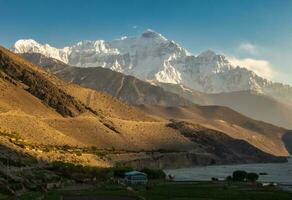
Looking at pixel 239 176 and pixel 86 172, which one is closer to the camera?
pixel 86 172

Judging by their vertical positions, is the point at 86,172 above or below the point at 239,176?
above

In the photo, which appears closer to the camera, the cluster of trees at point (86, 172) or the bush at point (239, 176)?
the cluster of trees at point (86, 172)

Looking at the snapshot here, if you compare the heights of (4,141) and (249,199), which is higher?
(4,141)

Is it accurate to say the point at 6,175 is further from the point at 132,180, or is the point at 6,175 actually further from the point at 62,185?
the point at 132,180

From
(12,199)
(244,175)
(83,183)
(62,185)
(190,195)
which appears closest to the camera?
(12,199)

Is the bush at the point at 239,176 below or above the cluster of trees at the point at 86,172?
below

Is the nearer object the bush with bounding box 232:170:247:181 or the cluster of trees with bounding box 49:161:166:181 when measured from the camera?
the cluster of trees with bounding box 49:161:166:181

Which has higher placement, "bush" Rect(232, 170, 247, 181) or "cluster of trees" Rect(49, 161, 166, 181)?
"cluster of trees" Rect(49, 161, 166, 181)

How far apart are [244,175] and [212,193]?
65.9 metres

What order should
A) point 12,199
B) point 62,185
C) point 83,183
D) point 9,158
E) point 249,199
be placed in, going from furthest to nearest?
1. point 9,158
2. point 83,183
3. point 62,185
4. point 249,199
5. point 12,199

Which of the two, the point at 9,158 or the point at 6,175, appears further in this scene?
the point at 9,158

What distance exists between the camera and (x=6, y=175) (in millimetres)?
110500

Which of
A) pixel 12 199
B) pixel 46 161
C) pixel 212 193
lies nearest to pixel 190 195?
pixel 212 193

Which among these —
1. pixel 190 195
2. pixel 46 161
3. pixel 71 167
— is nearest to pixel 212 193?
pixel 190 195
